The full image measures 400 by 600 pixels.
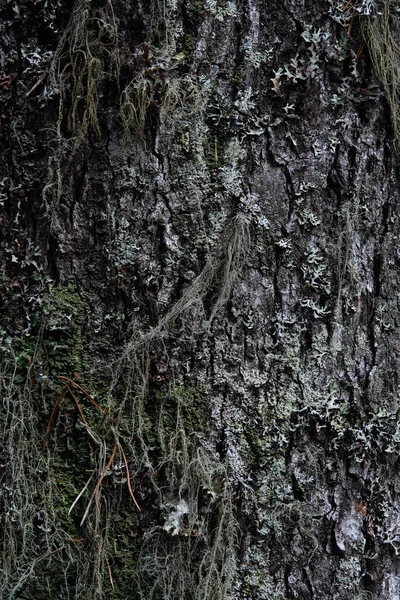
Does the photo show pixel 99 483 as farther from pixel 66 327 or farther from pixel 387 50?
pixel 387 50

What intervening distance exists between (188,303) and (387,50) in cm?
81

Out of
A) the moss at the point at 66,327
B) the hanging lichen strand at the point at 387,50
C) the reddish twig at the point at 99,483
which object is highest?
the hanging lichen strand at the point at 387,50

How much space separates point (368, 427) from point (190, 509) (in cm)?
49

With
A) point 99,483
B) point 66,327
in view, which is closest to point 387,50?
point 66,327

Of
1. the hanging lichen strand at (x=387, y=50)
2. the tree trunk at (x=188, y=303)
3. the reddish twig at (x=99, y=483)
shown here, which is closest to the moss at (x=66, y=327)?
the tree trunk at (x=188, y=303)

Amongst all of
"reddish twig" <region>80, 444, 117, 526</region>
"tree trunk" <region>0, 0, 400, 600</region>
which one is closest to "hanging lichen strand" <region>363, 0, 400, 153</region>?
"tree trunk" <region>0, 0, 400, 600</region>

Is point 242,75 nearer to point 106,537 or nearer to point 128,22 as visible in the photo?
point 128,22

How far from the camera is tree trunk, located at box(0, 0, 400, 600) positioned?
1428 mm

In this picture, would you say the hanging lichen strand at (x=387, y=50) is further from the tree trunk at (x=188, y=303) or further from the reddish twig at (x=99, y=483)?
the reddish twig at (x=99, y=483)

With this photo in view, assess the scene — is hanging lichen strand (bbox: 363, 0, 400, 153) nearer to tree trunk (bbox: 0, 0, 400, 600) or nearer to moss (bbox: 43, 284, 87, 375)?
tree trunk (bbox: 0, 0, 400, 600)

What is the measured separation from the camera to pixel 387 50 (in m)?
1.48

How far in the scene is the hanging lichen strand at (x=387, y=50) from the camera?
1463 mm

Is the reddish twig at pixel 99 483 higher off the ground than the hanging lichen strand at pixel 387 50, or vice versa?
the hanging lichen strand at pixel 387 50

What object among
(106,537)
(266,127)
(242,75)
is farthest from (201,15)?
(106,537)
